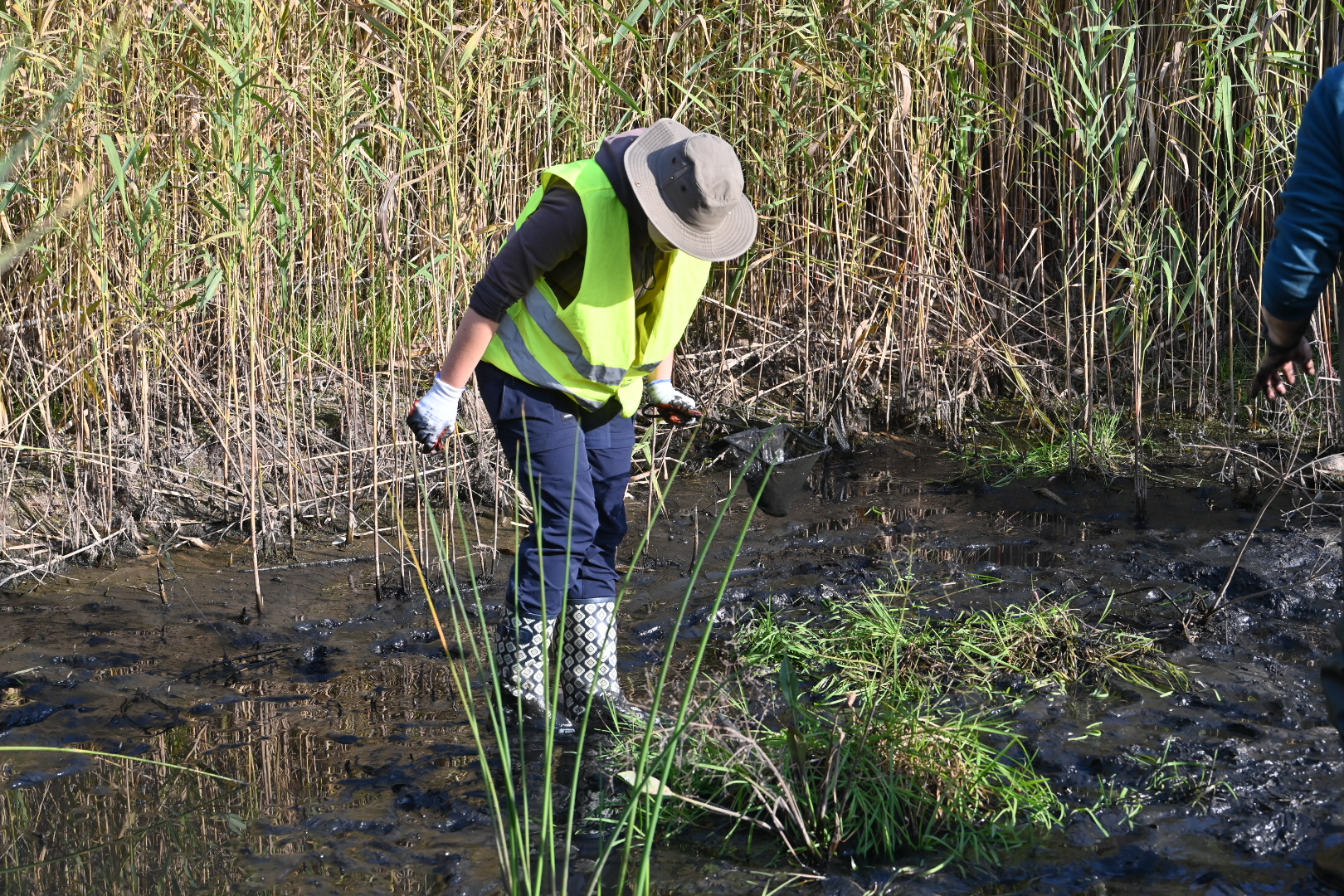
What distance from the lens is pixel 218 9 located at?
366 cm

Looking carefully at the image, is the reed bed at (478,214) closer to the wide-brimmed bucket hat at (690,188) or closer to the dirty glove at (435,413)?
the dirty glove at (435,413)

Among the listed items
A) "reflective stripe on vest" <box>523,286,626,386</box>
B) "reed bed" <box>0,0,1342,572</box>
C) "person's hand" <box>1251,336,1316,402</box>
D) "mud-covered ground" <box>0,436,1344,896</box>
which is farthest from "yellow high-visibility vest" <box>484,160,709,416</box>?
"person's hand" <box>1251,336,1316,402</box>

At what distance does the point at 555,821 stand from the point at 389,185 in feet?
6.74

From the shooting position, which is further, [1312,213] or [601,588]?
[601,588]

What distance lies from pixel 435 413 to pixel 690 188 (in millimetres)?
776

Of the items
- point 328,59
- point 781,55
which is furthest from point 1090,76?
point 328,59

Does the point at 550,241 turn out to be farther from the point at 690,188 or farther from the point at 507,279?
the point at 690,188

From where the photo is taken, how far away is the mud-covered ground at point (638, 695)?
7.91ft

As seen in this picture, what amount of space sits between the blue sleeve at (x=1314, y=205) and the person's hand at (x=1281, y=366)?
227mm

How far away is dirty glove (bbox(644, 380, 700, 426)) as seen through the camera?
124 inches

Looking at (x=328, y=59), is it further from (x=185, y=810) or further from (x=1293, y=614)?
(x=1293, y=614)

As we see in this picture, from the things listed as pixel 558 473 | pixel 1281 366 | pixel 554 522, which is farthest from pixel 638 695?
pixel 1281 366

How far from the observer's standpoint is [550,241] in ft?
8.53

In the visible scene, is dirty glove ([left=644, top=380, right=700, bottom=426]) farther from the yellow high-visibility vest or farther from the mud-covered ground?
the mud-covered ground
